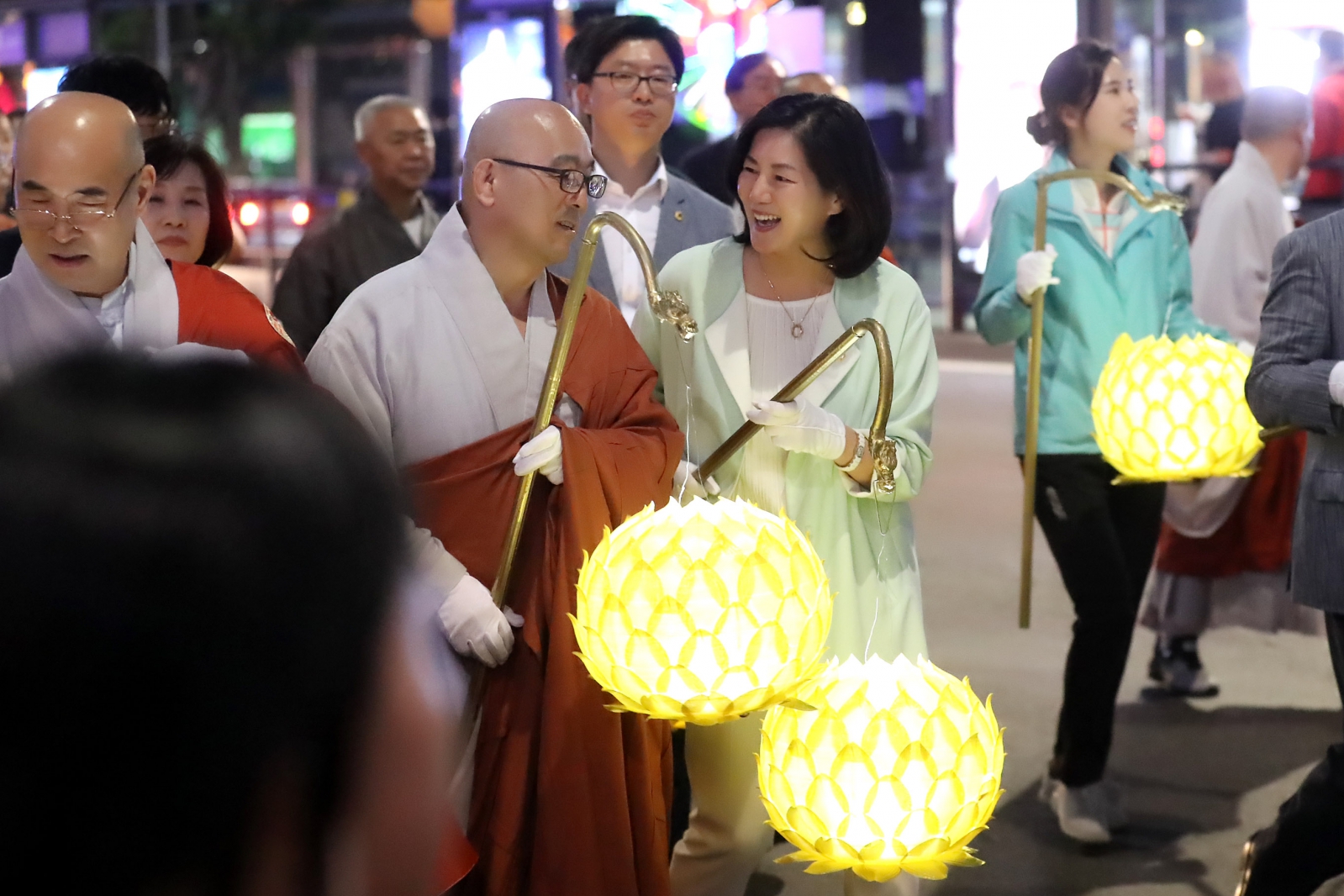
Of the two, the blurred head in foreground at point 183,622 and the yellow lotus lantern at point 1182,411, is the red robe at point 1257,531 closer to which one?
the yellow lotus lantern at point 1182,411

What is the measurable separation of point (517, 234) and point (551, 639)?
56 centimetres

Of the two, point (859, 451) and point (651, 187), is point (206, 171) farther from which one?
point (859, 451)

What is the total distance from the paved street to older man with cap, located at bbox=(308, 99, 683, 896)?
1143mm

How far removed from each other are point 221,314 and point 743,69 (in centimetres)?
241

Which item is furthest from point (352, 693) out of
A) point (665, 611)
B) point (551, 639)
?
point (551, 639)

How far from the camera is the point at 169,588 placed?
27.0 inches

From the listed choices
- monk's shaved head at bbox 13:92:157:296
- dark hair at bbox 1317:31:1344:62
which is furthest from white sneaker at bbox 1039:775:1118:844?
dark hair at bbox 1317:31:1344:62

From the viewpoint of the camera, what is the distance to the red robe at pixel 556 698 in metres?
2.22

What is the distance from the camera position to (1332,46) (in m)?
7.89

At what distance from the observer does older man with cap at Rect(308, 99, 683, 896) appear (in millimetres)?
2215

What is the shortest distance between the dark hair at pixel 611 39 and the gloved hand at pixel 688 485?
111cm

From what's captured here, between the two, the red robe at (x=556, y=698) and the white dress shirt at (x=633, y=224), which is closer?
the red robe at (x=556, y=698)

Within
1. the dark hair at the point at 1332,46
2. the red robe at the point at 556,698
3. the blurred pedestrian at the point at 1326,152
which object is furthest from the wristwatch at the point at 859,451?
the dark hair at the point at 1332,46

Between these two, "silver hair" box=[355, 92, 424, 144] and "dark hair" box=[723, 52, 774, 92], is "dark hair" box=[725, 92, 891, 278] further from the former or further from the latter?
"silver hair" box=[355, 92, 424, 144]
